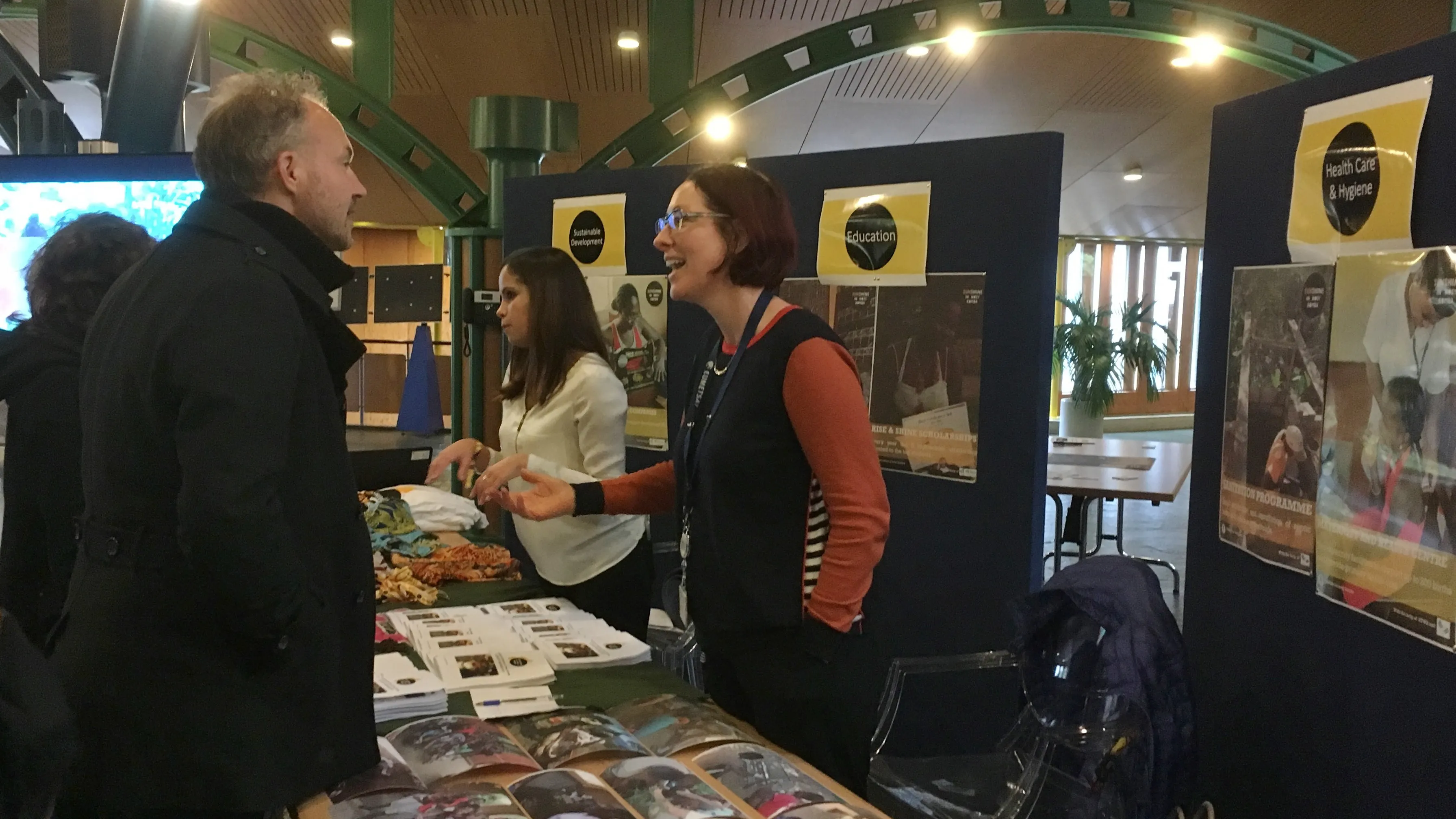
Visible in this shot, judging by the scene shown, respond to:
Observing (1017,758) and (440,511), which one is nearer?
(1017,758)

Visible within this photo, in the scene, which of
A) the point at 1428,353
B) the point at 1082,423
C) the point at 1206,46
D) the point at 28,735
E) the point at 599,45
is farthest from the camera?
the point at 1082,423

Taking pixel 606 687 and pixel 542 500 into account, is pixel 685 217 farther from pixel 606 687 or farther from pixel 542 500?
pixel 606 687

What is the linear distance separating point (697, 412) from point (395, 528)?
4.75 feet

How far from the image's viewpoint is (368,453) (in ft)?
12.1

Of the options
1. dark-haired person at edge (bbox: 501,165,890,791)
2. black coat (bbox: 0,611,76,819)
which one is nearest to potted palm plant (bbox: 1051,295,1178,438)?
dark-haired person at edge (bbox: 501,165,890,791)

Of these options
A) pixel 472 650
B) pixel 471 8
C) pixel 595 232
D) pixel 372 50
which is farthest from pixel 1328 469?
pixel 471 8

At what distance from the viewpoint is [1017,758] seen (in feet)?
6.93

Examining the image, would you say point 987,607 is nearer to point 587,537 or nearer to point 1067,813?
point 1067,813

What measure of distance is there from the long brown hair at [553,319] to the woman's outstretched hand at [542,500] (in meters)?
0.53

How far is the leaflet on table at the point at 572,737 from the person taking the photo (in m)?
1.51

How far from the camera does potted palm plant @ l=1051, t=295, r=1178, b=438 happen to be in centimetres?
819

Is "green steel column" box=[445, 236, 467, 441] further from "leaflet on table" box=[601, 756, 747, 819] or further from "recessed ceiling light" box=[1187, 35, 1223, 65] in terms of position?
"recessed ceiling light" box=[1187, 35, 1223, 65]

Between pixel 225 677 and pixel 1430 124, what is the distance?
1757 mm

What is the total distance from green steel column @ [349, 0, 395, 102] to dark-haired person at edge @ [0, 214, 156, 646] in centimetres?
285
